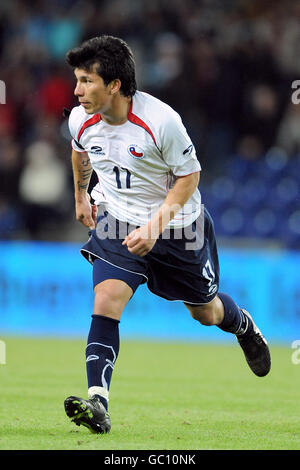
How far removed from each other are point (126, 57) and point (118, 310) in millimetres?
1418

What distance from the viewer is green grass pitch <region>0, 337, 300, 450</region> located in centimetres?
474

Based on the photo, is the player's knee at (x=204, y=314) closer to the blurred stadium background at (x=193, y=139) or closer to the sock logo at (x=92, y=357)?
the sock logo at (x=92, y=357)

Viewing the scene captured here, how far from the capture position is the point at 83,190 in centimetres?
584

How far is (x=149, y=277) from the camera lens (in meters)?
5.63

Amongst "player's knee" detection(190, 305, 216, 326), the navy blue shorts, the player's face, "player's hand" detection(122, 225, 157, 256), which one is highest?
the player's face

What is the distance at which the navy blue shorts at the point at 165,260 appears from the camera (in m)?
5.31

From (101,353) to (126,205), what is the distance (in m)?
0.93

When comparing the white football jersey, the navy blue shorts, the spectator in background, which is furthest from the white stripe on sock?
the spectator in background

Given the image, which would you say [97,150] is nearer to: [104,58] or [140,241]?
[104,58]

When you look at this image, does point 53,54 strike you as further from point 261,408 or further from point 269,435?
point 269,435

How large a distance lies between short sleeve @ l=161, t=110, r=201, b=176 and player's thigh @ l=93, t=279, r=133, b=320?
0.72 metres

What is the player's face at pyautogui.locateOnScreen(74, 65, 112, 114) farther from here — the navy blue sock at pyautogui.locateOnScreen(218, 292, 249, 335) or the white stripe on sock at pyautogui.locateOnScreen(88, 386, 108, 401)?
the navy blue sock at pyautogui.locateOnScreen(218, 292, 249, 335)

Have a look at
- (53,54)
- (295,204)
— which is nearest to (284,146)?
(295,204)

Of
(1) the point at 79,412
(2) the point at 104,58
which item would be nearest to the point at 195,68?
(2) the point at 104,58
